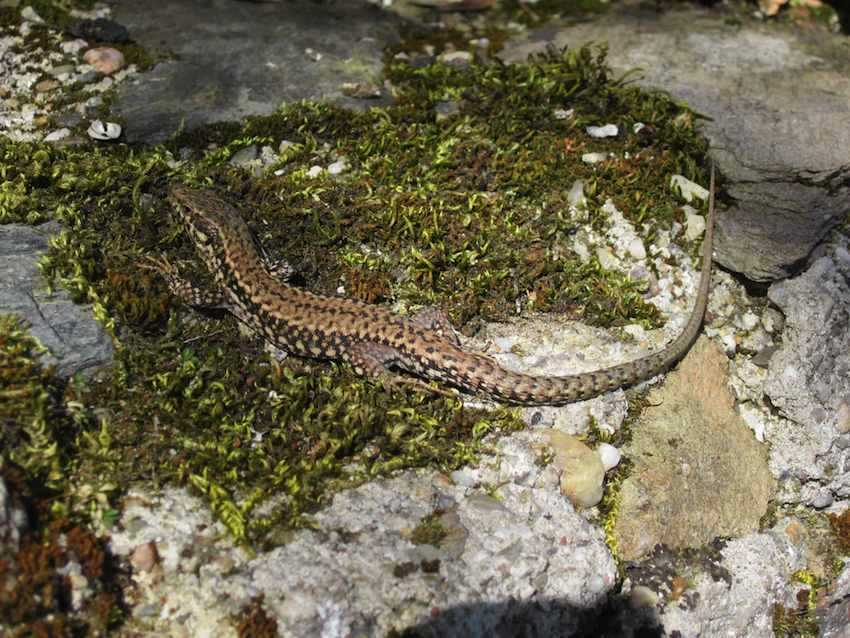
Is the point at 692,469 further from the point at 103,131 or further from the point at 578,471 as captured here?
the point at 103,131

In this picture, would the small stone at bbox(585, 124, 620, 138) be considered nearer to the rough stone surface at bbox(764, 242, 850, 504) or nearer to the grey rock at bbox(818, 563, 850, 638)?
the rough stone surface at bbox(764, 242, 850, 504)

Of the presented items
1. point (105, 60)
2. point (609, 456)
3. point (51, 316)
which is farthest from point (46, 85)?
point (609, 456)

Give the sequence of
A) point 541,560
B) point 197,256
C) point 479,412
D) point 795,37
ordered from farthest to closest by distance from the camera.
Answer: point 795,37 < point 197,256 < point 479,412 < point 541,560

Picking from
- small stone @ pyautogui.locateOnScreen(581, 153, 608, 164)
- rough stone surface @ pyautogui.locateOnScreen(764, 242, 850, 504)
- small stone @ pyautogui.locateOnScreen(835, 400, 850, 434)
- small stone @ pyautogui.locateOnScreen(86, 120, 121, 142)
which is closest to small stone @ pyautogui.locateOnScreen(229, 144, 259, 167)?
small stone @ pyautogui.locateOnScreen(86, 120, 121, 142)

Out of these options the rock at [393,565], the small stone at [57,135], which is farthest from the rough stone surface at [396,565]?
the small stone at [57,135]

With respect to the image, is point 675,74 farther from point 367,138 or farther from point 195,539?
point 195,539

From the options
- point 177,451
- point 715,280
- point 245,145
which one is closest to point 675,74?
point 715,280

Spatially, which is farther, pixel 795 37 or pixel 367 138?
pixel 795 37
